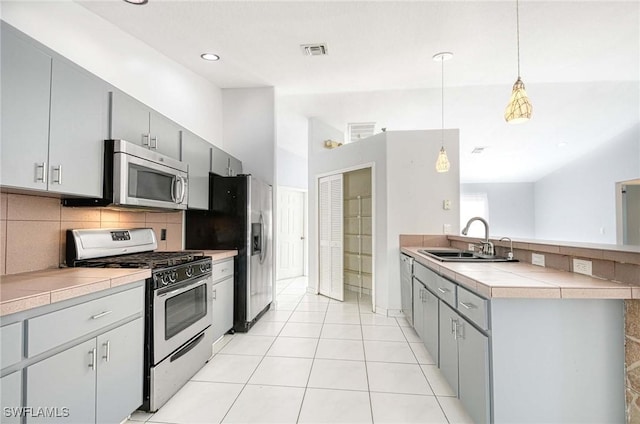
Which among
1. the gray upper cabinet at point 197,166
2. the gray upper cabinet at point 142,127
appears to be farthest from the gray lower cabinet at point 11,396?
the gray upper cabinet at point 197,166

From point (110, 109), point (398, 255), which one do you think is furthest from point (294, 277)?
point (110, 109)

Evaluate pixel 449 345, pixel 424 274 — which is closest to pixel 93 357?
pixel 449 345

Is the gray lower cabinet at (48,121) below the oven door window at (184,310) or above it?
above

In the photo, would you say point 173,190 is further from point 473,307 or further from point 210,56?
point 473,307

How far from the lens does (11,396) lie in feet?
3.96

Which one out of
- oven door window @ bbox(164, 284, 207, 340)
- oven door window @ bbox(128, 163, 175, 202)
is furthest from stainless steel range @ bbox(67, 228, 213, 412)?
oven door window @ bbox(128, 163, 175, 202)

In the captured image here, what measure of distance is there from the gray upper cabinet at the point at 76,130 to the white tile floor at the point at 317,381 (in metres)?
1.46

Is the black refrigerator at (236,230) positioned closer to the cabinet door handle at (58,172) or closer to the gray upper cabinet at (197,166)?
the gray upper cabinet at (197,166)

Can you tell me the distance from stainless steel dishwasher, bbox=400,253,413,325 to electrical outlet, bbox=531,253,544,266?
1.25m

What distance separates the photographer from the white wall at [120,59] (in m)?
2.08

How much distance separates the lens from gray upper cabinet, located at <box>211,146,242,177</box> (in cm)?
362

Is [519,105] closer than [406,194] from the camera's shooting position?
Yes

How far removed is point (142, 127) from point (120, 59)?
2.83ft

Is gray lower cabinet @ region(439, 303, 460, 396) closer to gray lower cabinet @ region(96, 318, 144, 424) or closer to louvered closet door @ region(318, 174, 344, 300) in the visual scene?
gray lower cabinet @ region(96, 318, 144, 424)
